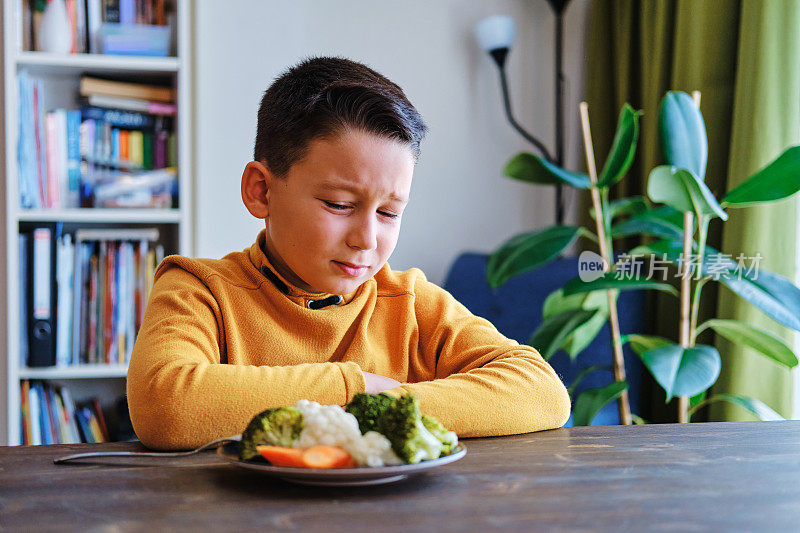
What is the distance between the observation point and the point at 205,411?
0.80 m

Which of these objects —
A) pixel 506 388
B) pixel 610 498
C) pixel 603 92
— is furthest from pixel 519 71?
pixel 610 498

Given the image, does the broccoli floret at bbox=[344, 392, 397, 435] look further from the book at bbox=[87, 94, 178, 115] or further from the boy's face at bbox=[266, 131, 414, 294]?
the book at bbox=[87, 94, 178, 115]

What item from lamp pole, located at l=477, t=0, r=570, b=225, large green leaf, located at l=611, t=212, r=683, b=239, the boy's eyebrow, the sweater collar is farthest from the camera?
lamp pole, located at l=477, t=0, r=570, b=225

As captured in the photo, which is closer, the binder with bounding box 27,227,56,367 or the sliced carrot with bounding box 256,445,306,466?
the sliced carrot with bounding box 256,445,306,466

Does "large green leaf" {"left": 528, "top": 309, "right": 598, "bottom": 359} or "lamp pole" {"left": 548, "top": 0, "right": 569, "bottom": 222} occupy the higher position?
"lamp pole" {"left": 548, "top": 0, "right": 569, "bottom": 222}

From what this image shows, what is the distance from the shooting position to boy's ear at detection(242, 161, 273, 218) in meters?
1.10

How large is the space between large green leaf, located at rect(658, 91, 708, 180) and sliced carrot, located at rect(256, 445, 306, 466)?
136 centimetres

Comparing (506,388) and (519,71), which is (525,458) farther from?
(519,71)

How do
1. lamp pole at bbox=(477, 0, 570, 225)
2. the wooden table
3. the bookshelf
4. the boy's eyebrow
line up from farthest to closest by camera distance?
lamp pole at bbox=(477, 0, 570, 225), the bookshelf, the boy's eyebrow, the wooden table

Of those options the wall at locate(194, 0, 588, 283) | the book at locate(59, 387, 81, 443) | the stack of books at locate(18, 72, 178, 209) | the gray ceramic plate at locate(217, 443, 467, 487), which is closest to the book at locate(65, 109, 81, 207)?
the stack of books at locate(18, 72, 178, 209)

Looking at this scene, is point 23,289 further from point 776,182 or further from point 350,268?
point 776,182

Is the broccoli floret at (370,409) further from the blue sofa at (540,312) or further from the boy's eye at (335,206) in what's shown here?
the blue sofa at (540,312)

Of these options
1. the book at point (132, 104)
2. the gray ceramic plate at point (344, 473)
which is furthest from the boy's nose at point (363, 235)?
the book at point (132, 104)

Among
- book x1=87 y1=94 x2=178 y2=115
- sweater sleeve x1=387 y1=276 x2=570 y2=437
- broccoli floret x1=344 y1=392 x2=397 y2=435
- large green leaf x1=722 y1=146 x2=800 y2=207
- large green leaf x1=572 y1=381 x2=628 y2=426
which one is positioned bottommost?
large green leaf x1=572 y1=381 x2=628 y2=426
